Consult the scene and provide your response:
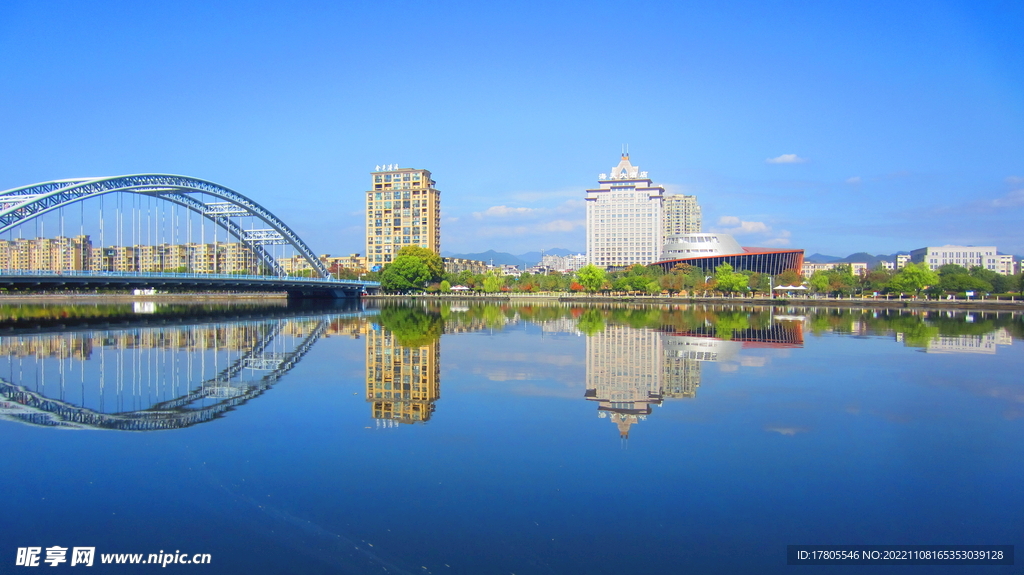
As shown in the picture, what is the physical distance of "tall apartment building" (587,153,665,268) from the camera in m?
143

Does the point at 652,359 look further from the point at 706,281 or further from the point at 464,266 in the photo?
the point at 464,266

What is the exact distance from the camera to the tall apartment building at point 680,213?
594 ft

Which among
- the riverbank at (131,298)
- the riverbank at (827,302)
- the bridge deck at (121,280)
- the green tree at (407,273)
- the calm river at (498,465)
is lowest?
the calm river at (498,465)

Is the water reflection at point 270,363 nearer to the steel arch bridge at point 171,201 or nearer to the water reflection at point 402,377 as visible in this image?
the water reflection at point 402,377

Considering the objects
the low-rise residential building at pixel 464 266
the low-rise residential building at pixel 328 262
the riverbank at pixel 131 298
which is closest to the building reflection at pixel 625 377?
the riverbank at pixel 131 298

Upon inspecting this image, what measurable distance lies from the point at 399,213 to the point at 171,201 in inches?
2430

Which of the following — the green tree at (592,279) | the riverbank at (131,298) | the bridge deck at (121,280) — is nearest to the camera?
the bridge deck at (121,280)

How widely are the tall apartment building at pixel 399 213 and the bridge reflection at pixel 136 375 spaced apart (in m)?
86.7

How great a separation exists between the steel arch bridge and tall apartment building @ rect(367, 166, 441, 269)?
114 ft

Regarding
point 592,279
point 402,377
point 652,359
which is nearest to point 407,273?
point 592,279

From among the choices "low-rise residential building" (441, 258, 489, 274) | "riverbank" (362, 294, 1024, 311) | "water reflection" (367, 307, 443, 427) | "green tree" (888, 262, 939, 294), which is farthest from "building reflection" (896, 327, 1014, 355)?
"low-rise residential building" (441, 258, 489, 274)

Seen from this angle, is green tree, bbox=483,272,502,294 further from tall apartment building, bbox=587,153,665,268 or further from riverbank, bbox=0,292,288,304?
tall apartment building, bbox=587,153,665,268

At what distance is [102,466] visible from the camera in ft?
27.2

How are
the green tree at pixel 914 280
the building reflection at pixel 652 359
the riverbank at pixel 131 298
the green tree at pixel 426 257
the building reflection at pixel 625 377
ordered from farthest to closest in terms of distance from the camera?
the green tree at pixel 426 257, the riverbank at pixel 131 298, the green tree at pixel 914 280, the building reflection at pixel 652 359, the building reflection at pixel 625 377
